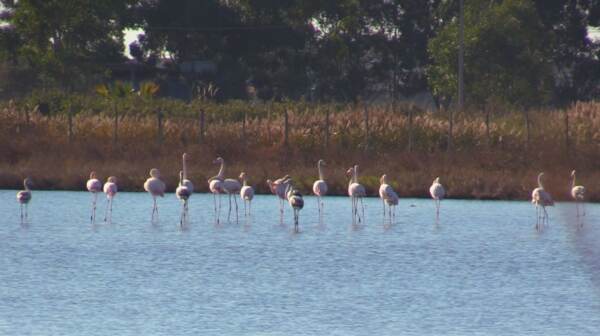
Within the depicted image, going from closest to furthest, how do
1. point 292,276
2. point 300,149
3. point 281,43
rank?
point 292,276 → point 300,149 → point 281,43

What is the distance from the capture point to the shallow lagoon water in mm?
13820

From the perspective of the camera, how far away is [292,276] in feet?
60.4

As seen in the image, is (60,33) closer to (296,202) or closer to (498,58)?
(498,58)

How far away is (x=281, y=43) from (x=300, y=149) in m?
30.8

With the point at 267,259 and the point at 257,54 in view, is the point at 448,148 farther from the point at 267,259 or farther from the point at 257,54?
the point at 257,54

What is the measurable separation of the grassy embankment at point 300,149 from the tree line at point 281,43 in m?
18.0

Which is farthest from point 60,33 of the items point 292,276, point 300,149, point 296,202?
point 292,276

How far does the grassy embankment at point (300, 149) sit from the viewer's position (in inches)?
1335

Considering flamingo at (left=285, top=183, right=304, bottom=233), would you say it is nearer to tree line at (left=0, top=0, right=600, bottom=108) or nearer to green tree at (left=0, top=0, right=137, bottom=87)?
tree line at (left=0, top=0, right=600, bottom=108)

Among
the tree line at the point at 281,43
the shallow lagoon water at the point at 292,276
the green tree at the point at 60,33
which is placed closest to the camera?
the shallow lagoon water at the point at 292,276

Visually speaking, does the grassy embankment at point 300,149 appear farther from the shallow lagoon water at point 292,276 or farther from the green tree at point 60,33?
the green tree at point 60,33

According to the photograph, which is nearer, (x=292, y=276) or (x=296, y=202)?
(x=292, y=276)

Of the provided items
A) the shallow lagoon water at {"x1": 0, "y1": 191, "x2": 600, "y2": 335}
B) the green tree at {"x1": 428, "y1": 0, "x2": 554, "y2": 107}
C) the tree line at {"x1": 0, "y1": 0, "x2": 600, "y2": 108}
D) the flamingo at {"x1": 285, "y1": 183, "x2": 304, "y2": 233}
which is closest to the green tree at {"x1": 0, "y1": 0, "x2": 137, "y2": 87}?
the tree line at {"x1": 0, "y1": 0, "x2": 600, "y2": 108}

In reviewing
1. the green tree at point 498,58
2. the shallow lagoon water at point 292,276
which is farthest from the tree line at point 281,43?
the shallow lagoon water at point 292,276
